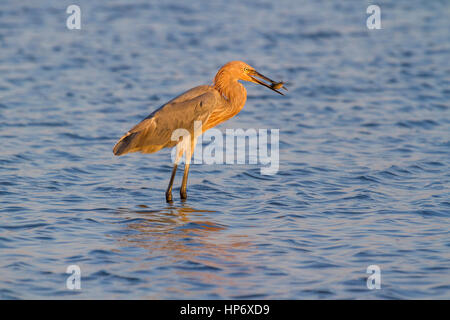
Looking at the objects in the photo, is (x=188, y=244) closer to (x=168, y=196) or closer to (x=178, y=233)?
(x=178, y=233)

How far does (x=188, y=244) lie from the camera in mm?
7867

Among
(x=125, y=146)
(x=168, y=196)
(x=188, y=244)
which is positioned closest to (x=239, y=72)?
(x=125, y=146)

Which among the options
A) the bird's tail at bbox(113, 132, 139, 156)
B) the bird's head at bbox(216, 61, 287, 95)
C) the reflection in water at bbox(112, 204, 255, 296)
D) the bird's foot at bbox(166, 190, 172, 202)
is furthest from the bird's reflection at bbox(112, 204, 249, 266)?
the bird's head at bbox(216, 61, 287, 95)

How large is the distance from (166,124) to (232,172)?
170 centimetres

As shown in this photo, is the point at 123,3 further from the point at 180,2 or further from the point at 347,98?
the point at 347,98

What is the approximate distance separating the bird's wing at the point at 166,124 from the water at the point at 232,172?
67 centimetres

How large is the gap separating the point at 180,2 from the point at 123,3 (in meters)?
1.99

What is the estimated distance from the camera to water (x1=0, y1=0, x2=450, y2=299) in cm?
703

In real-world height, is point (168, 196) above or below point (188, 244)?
above

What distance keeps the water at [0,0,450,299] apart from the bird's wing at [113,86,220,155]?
2.19 ft

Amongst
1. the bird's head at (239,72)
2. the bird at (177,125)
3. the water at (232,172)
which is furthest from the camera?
the bird's head at (239,72)

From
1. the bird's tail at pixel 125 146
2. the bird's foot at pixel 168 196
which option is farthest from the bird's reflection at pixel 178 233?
the bird's tail at pixel 125 146

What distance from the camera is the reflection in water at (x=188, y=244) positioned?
7.04 meters

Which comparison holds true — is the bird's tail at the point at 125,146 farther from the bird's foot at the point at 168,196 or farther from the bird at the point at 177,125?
the bird's foot at the point at 168,196
